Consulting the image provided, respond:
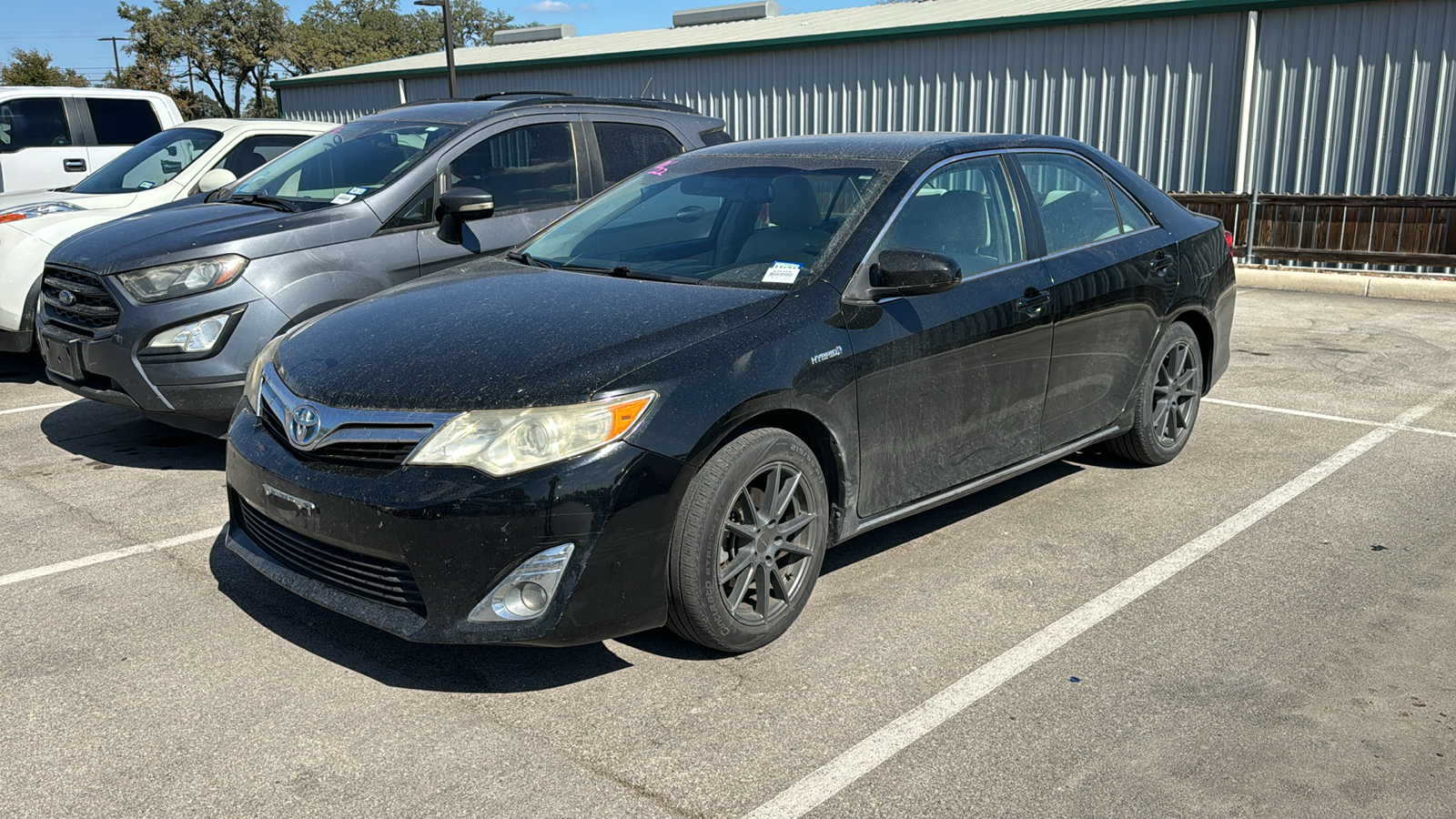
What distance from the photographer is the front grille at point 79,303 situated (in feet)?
18.8

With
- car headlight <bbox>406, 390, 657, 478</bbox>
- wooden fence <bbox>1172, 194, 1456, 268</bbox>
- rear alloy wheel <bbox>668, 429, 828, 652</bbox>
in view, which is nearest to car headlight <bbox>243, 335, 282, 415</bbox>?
car headlight <bbox>406, 390, 657, 478</bbox>

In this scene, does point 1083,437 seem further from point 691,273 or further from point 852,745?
point 852,745

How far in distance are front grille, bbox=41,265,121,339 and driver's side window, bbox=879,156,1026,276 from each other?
152 inches

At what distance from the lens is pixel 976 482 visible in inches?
181

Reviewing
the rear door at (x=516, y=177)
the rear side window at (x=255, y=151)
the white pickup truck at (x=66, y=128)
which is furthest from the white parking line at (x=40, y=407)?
the white pickup truck at (x=66, y=128)

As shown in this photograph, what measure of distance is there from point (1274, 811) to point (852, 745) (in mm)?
1049

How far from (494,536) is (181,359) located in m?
3.04

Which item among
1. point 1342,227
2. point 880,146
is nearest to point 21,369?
point 880,146

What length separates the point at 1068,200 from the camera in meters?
5.16

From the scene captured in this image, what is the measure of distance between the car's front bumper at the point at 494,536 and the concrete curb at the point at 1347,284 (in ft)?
32.2

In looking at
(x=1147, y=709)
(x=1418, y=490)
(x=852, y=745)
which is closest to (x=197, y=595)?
(x=852, y=745)

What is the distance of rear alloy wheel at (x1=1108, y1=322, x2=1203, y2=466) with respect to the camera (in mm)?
5547

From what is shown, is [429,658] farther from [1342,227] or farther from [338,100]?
[338,100]

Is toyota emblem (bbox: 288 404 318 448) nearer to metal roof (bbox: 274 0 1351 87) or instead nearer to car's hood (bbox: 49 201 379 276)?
car's hood (bbox: 49 201 379 276)
